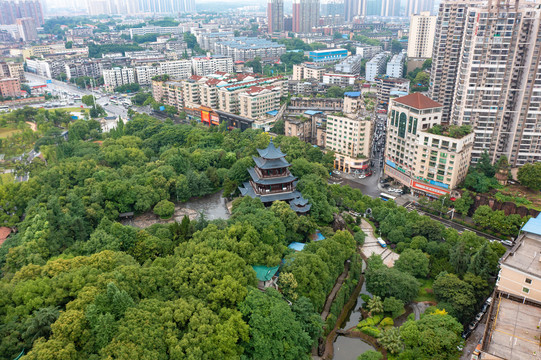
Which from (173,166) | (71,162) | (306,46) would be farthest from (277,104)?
(306,46)

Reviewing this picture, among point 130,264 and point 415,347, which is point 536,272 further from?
point 130,264

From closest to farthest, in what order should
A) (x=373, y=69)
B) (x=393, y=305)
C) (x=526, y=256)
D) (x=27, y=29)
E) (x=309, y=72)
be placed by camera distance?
(x=526, y=256) → (x=393, y=305) → (x=309, y=72) → (x=373, y=69) → (x=27, y=29)

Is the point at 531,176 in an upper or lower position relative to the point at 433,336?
upper

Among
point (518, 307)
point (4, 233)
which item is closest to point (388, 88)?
point (518, 307)

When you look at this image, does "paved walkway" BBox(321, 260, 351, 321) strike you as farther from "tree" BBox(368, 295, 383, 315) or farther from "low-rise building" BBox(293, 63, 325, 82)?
"low-rise building" BBox(293, 63, 325, 82)

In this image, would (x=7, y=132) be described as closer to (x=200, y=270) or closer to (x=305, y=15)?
(x=200, y=270)

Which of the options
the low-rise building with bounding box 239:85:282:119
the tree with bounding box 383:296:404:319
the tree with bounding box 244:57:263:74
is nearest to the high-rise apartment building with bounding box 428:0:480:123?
the low-rise building with bounding box 239:85:282:119
